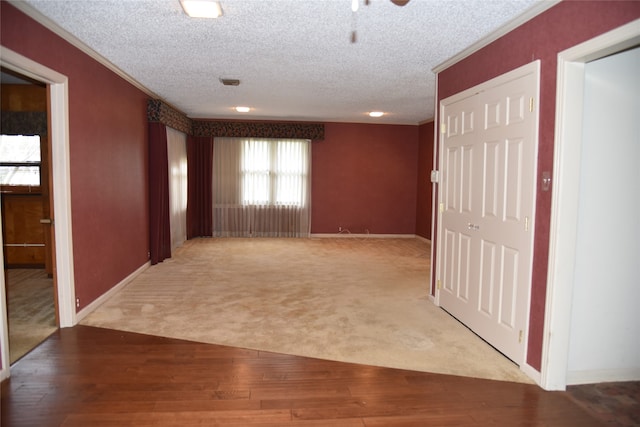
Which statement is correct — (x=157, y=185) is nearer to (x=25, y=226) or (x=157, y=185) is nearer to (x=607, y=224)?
(x=25, y=226)

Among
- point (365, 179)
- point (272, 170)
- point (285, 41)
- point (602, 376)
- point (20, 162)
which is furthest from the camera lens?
point (365, 179)

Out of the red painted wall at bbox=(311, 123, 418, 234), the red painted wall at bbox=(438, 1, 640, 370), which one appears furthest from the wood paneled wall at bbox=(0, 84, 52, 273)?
the red painted wall at bbox=(438, 1, 640, 370)

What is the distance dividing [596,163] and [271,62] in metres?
2.93

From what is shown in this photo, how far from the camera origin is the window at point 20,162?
18.2 feet

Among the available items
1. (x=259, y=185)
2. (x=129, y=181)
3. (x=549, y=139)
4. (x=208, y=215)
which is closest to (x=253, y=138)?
(x=259, y=185)

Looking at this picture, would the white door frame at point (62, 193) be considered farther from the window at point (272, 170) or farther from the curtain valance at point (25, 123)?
the window at point (272, 170)

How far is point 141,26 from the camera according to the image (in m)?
3.18

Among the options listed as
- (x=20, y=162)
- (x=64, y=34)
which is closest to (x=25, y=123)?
(x=20, y=162)

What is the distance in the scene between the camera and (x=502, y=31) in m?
3.08

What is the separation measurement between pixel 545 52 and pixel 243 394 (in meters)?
2.80

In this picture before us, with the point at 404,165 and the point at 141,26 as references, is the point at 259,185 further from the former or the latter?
the point at 141,26

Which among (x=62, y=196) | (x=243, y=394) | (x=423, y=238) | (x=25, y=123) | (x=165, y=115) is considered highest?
(x=165, y=115)

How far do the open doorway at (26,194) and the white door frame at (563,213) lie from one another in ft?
13.6

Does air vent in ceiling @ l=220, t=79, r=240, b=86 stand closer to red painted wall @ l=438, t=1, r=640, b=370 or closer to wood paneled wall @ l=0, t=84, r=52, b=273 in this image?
wood paneled wall @ l=0, t=84, r=52, b=273
